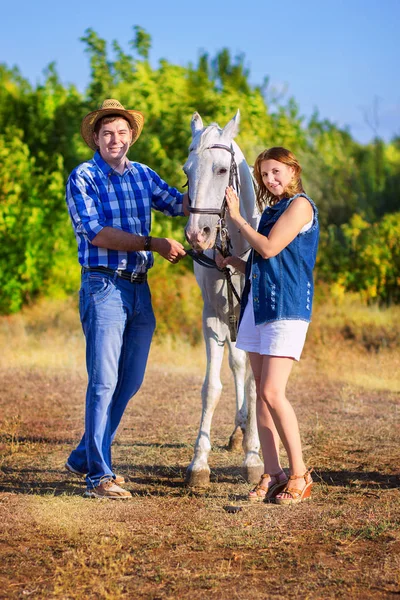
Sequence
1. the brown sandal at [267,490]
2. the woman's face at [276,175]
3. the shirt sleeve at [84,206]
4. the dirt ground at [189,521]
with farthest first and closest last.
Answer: the shirt sleeve at [84,206] → the brown sandal at [267,490] → the woman's face at [276,175] → the dirt ground at [189,521]

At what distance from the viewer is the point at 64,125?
19.6 meters

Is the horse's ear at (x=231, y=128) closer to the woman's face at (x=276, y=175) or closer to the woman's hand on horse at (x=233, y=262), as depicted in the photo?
the woman's face at (x=276, y=175)

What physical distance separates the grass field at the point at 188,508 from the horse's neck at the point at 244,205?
1640 mm

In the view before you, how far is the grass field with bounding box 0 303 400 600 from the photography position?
3.65m

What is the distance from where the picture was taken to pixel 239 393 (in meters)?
6.58

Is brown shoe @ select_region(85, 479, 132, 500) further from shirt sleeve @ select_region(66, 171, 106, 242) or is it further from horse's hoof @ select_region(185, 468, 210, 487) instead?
shirt sleeve @ select_region(66, 171, 106, 242)

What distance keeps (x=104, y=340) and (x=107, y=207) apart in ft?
2.75

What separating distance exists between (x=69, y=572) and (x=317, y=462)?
2.79 m

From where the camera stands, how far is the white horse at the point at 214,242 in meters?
4.73

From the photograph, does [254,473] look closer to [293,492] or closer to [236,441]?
[293,492]

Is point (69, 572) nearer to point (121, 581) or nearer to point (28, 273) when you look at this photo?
point (121, 581)

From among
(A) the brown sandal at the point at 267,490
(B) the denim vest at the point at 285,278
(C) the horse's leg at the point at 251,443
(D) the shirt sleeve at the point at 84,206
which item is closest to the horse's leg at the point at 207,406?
(C) the horse's leg at the point at 251,443

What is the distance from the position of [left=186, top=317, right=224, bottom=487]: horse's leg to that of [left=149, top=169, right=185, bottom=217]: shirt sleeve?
2.70 feet

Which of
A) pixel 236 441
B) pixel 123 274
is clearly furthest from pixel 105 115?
pixel 236 441
